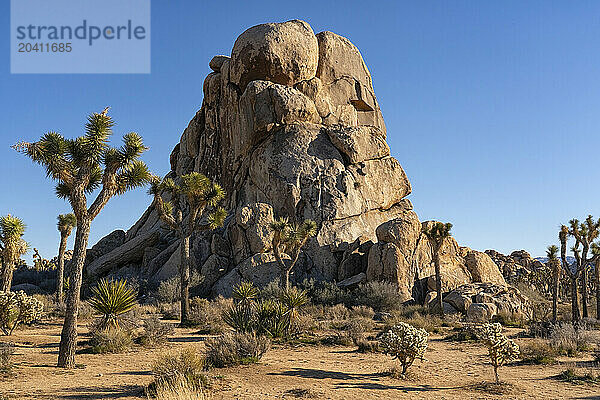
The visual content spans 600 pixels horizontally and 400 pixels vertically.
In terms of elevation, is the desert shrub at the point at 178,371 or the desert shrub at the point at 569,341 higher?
the desert shrub at the point at 178,371

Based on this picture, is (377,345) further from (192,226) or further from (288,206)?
(288,206)

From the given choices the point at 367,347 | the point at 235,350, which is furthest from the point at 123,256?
the point at 235,350

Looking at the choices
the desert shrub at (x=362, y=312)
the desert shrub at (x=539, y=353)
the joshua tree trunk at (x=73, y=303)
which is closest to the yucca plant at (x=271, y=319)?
the joshua tree trunk at (x=73, y=303)

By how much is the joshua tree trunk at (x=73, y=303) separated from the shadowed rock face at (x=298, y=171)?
21386mm

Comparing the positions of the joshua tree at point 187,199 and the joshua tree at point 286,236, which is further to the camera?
the joshua tree at point 286,236

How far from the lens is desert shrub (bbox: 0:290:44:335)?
16109mm

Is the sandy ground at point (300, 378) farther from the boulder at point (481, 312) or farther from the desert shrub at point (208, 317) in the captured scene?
the boulder at point (481, 312)

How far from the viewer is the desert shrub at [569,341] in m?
16.5

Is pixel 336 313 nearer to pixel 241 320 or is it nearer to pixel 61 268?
pixel 241 320

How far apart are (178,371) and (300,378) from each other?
11.0 ft

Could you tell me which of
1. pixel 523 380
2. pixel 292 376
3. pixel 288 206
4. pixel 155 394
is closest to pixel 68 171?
pixel 155 394

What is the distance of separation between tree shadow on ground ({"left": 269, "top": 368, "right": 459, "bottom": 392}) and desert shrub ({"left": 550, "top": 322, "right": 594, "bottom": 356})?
25.4 feet

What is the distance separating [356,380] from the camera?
1184 centimetres

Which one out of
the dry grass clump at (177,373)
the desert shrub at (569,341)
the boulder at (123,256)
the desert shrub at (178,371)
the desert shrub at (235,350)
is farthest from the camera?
the boulder at (123,256)
